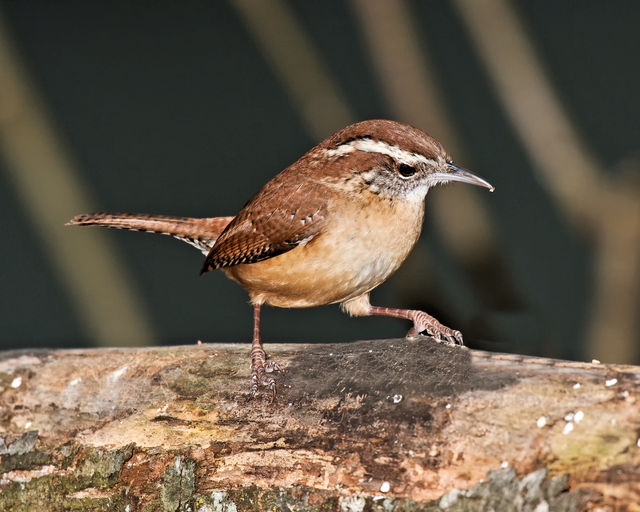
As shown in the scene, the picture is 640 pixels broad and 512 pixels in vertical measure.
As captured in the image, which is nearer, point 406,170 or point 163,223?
point 406,170

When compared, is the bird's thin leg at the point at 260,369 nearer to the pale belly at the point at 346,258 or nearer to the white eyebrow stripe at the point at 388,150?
the pale belly at the point at 346,258

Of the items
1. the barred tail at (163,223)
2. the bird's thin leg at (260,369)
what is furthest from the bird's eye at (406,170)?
the barred tail at (163,223)

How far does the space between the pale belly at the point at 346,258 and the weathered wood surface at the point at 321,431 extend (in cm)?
31

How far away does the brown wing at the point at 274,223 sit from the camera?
331cm

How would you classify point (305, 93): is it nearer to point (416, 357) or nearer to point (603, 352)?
point (603, 352)

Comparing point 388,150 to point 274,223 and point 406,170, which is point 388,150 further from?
point 274,223

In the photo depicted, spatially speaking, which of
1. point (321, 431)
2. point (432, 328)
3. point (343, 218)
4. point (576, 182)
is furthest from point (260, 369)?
point (576, 182)

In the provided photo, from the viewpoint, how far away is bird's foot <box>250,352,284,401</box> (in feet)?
9.23

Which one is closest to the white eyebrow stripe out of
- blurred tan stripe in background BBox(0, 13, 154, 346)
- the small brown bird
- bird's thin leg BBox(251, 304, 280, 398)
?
the small brown bird

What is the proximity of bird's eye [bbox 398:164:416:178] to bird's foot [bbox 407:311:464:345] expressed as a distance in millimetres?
660

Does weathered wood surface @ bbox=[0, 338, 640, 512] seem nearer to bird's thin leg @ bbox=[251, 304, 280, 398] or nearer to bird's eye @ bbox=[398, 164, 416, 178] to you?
bird's thin leg @ bbox=[251, 304, 280, 398]

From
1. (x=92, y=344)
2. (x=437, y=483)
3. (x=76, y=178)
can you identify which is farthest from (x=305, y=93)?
(x=437, y=483)

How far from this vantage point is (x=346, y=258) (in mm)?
3215

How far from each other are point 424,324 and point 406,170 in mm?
714
